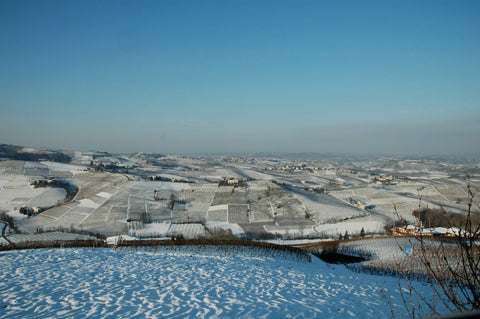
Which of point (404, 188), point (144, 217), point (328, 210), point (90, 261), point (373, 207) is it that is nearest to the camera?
point (90, 261)

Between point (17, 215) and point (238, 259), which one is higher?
point (238, 259)

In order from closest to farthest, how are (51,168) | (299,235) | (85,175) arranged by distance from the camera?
(299,235) → (85,175) → (51,168)

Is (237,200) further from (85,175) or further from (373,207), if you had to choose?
(85,175)

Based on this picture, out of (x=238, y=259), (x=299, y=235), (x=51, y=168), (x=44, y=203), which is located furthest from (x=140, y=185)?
(x=238, y=259)

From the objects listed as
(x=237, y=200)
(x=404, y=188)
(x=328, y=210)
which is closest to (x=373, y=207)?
(x=328, y=210)

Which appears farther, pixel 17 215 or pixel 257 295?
pixel 17 215

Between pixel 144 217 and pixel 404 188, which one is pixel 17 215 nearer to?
pixel 144 217
